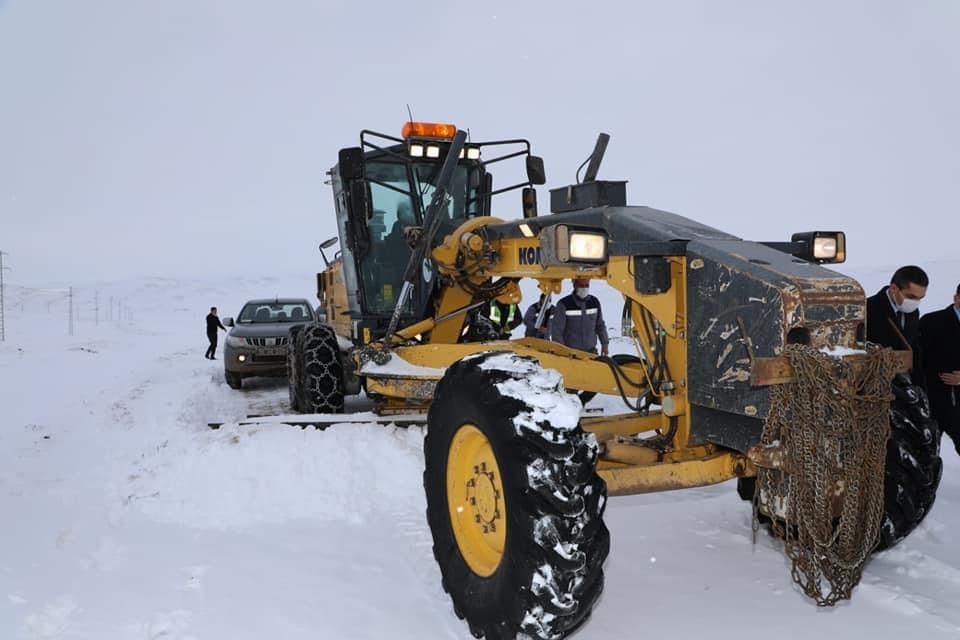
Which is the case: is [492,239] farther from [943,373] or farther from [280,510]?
[943,373]

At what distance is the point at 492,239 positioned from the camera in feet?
17.9

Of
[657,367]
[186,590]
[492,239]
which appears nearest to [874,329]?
[657,367]

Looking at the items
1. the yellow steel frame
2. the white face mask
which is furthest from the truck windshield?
the white face mask

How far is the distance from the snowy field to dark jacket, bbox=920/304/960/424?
580 mm

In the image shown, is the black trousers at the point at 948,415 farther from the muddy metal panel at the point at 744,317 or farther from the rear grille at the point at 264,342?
the rear grille at the point at 264,342

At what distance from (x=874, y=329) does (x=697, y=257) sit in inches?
104

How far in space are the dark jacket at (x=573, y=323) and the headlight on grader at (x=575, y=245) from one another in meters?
5.07

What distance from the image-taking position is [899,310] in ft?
17.4

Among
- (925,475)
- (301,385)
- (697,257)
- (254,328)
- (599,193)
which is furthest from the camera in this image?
(254,328)

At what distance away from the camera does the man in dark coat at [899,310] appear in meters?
5.16

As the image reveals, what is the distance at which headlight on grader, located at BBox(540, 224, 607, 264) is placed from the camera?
11.3 feet

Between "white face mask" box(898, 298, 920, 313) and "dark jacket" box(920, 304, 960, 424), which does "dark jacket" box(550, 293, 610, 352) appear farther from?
"white face mask" box(898, 298, 920, 313)

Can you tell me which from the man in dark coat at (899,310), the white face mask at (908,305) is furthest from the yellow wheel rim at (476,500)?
the white face mask at (908,305)

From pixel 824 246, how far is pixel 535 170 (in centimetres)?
348
